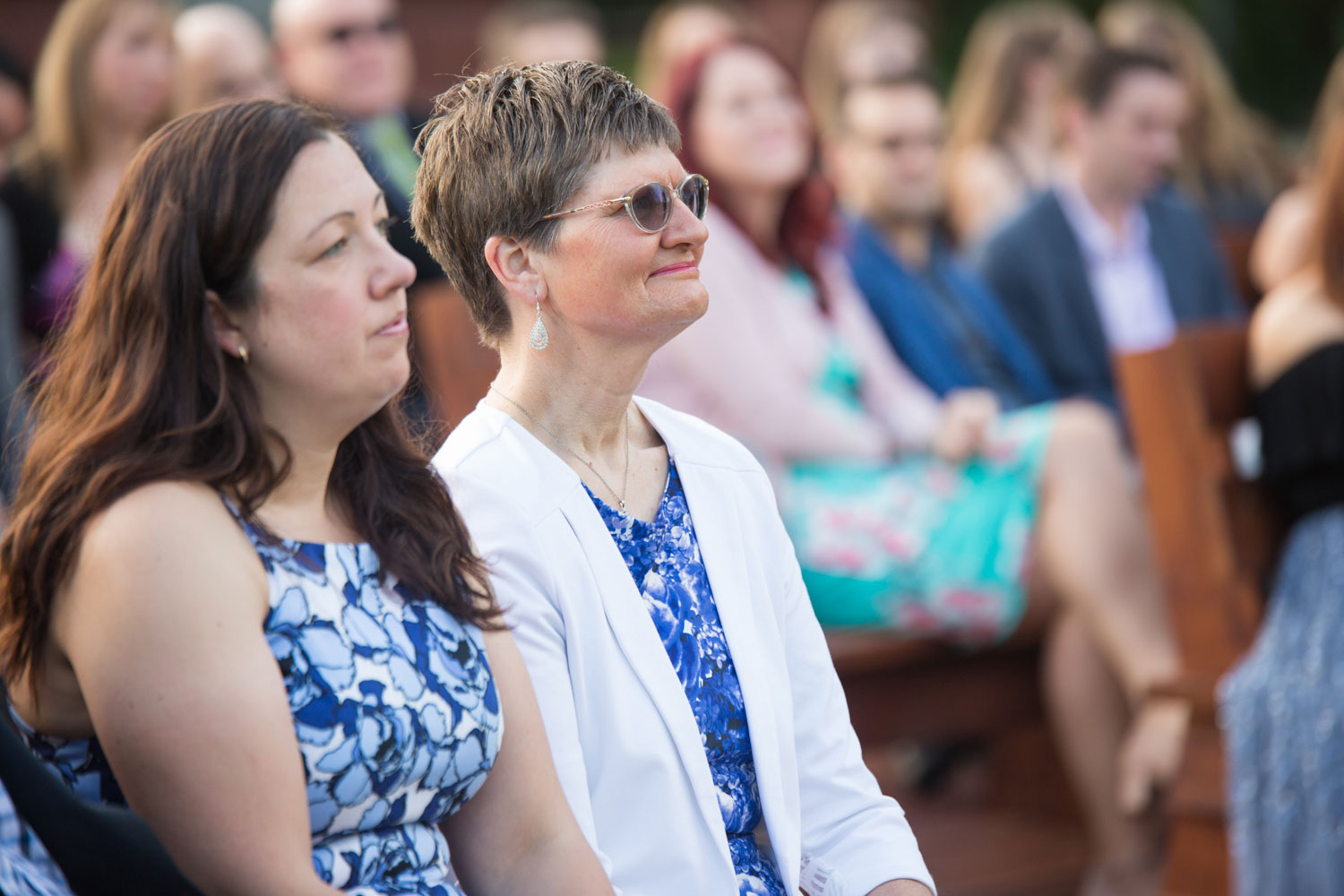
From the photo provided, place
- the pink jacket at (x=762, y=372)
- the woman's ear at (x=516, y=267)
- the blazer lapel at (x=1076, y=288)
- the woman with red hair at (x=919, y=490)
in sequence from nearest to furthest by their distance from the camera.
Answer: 1. the woman's ear at (x=516, y=267)
2. the woman with red hair at (x=919, y=490)
3. the pink jacket at (x=762, y=372)
4. the blazer lapel at (x=1076, y=288)

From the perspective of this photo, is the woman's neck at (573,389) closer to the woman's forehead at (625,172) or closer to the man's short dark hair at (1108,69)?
the woman's forehead at (625,172)

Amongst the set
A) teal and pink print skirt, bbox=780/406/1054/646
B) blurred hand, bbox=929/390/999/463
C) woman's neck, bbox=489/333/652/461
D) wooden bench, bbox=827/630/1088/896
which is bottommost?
wooden bench, bbox=827/630/1088/896

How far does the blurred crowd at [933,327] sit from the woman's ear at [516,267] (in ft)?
2.16

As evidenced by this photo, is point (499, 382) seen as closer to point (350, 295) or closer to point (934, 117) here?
point (350, 295)

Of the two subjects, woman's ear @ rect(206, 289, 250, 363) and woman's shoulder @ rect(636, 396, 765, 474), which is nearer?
woman's ear @ rect(206, 289, 250, 363)

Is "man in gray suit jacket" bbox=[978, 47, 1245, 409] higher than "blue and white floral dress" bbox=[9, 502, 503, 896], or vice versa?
"blue and white floral dress" bbox=[9, 502, 503, 896]

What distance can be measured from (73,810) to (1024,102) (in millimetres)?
5142

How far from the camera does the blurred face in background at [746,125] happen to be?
3.69 metres

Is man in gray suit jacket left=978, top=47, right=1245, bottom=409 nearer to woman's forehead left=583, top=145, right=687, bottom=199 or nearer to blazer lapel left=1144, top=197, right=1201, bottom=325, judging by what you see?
blazer lapel left=1144, top=197, right=1201, bottom=325

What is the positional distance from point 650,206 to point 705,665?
538 millimetres

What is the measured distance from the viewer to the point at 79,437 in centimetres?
145

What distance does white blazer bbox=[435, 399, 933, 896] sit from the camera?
1.63 m

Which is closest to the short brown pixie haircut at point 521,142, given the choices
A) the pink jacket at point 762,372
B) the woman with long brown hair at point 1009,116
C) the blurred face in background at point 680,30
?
the pink jacket at point 762,372

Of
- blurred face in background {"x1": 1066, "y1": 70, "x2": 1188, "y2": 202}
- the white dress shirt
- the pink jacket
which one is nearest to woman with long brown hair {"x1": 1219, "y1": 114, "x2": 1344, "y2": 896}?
the pink jacket
